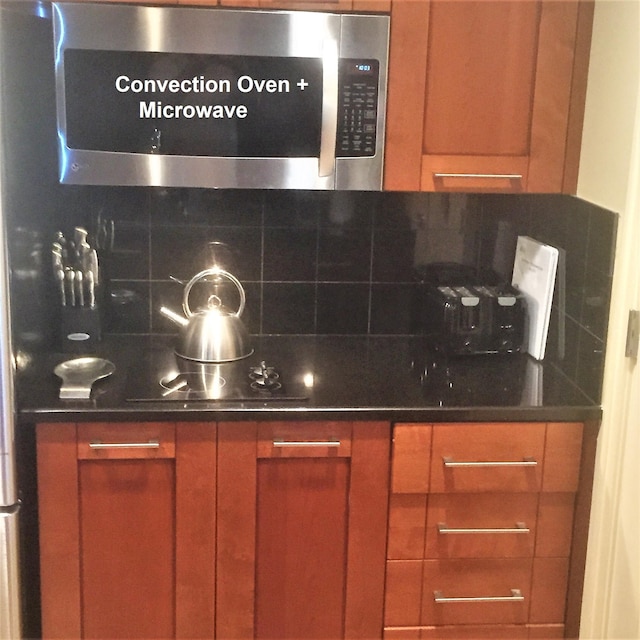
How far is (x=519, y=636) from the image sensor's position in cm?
207

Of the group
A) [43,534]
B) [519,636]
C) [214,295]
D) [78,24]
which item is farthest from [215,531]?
[78,24]

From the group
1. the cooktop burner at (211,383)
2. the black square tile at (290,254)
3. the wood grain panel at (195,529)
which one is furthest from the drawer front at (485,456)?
the black square tile at (290,254)

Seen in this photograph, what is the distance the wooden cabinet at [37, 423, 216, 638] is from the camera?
188cm

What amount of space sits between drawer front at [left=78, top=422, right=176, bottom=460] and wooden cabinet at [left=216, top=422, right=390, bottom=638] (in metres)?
0.13

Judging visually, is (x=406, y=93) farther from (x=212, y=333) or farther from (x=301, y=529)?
(x=301, y=529)

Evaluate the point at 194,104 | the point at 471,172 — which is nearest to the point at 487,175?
the point at 471,172

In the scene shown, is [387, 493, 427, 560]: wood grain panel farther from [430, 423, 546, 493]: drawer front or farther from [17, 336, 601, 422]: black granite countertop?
[17, 336, 601, 422]: black granite countertop

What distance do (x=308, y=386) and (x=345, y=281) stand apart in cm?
52

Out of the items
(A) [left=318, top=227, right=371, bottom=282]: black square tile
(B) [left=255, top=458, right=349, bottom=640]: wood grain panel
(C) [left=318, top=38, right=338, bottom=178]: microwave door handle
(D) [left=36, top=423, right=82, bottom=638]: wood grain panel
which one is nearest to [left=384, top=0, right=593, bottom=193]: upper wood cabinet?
(C) [left=318, top=38, right=338, bottom=178]: microwave door handle

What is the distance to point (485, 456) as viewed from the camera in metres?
1.96

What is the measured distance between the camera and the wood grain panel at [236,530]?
1905 millimetres

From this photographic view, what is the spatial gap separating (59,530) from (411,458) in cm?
81

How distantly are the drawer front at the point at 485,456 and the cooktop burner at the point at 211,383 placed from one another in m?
0.34

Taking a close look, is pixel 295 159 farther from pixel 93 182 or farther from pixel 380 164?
pixel 93 182
